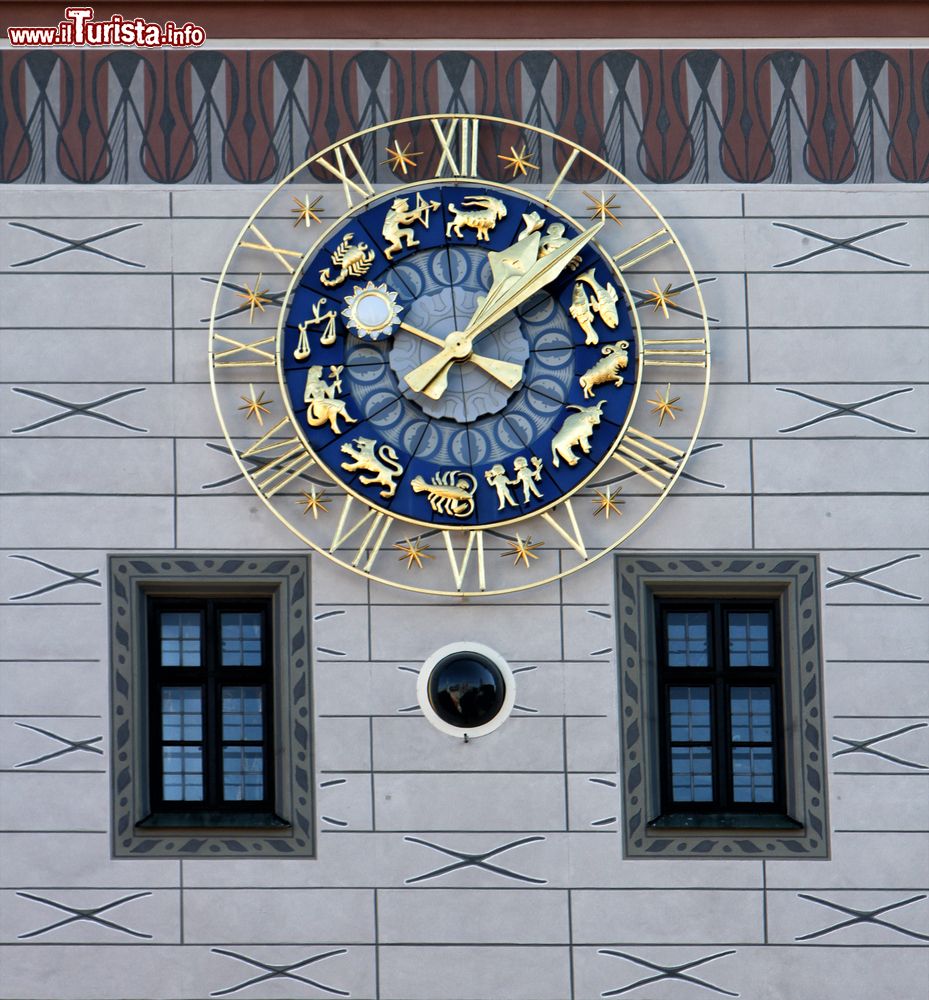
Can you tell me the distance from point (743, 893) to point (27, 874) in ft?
11.4

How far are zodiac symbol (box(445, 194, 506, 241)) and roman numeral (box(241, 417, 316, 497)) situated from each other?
1290 millimetres

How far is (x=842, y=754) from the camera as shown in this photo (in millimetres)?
9602

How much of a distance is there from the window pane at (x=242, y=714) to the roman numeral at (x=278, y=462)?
999 mm

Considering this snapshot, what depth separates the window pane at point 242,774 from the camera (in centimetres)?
977

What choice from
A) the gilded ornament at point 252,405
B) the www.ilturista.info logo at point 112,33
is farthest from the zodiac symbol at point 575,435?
the www.ilturista.info logo at point 112,33

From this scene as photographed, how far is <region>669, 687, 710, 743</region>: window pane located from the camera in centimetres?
983

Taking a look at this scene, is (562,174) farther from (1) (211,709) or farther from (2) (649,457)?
(1) (211,709)

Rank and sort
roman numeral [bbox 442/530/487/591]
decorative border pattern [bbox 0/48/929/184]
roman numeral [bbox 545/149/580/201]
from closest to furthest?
roman numeral [bbox 442/530/487/591] < roman numeral [bbox 545/149/580/201] < decorative border pattern [bbox 0/48/929/184]

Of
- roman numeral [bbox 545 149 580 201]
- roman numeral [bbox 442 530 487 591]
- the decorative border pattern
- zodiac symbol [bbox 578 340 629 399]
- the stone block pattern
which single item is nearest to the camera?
the stone block pattern

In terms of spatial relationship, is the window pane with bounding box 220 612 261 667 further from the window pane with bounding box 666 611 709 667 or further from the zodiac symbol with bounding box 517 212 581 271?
the zodiac symbol with bounding box 517 212 581 271

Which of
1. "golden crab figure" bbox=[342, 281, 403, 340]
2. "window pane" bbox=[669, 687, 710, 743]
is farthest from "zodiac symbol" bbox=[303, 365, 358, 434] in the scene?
"window pane" bbox=[669, 687, 710, 743]

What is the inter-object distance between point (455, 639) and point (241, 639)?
3.55 ft

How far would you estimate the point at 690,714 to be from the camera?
9.84m

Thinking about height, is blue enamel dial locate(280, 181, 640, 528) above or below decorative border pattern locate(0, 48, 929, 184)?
below
